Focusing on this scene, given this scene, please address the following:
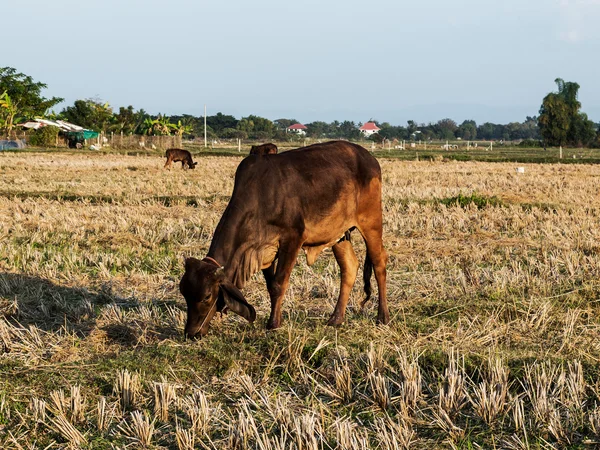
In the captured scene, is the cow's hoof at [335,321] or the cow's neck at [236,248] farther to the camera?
the cow's hoof at [335,321]

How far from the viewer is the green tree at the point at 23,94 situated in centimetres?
7206

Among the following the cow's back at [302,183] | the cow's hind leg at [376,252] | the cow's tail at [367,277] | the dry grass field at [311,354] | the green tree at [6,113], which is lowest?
the dry grass field at [311,354]

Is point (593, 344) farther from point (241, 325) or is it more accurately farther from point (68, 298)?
point (68, 298)

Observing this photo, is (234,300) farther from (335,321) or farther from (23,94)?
(23,94)

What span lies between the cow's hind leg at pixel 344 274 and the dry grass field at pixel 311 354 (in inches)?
6.8

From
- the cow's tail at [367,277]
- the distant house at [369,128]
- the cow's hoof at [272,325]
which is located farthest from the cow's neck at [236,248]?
the distant house at [369,128]

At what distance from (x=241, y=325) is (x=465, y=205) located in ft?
32.8

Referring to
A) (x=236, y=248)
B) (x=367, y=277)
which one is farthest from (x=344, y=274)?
(x=236, y=248)

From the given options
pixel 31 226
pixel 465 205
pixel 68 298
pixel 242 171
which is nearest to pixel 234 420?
pixel 242 171

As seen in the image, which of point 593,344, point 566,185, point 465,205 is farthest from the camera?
point 566,185

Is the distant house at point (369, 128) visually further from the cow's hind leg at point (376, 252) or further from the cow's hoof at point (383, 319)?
the cow's hoof at point (383, 319)

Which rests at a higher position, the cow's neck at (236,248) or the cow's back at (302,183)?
the cow's back at (302,183)

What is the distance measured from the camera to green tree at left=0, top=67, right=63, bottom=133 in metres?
72.1

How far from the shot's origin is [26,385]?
5523 mm
